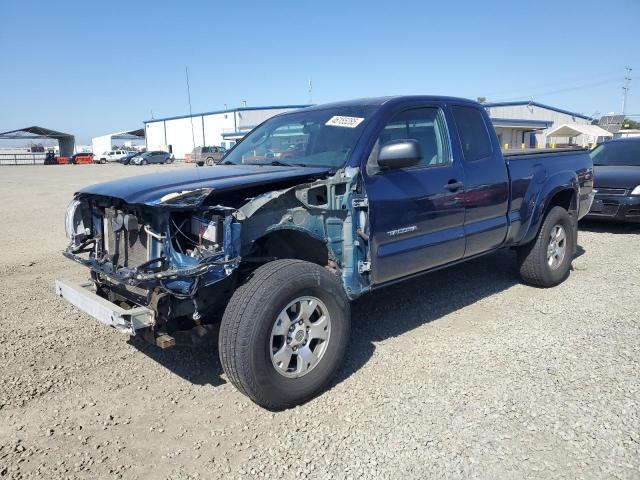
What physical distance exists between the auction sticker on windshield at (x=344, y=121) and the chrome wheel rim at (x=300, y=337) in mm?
1491

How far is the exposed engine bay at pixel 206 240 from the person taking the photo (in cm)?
306

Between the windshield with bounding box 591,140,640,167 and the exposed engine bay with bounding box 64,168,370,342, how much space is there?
817 cm

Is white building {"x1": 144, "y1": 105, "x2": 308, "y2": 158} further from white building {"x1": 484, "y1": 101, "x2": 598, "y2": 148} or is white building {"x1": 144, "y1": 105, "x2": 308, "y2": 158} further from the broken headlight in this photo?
the broken headlight

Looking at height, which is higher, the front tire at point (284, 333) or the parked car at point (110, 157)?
the parked car at point (110, 157)

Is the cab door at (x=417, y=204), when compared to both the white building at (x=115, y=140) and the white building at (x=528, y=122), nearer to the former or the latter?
the white building at (x=528, y=122)

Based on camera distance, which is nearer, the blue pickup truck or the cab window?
the blue pickup truck

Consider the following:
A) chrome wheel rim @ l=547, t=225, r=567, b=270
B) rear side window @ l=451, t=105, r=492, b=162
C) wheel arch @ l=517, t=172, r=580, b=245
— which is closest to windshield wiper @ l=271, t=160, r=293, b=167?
rear side window @ l=451, t=105, r=492, b=162

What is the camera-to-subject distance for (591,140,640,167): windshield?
9.59 metres

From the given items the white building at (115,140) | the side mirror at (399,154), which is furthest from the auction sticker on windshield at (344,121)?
the white building at (115,140)

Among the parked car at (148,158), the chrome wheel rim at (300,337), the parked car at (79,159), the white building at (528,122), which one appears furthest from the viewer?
the parked car at (79,159)

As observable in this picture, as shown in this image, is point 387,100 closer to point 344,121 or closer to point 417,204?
point 344,121

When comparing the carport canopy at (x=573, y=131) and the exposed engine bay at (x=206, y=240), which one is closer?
the exposed engine bay at (x=206, y=240)

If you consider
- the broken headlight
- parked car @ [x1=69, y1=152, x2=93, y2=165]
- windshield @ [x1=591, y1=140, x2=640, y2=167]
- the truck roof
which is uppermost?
parked car @ [x1=69, y1=152, x2=93, y2=165]

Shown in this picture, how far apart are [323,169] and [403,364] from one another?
159 cm
